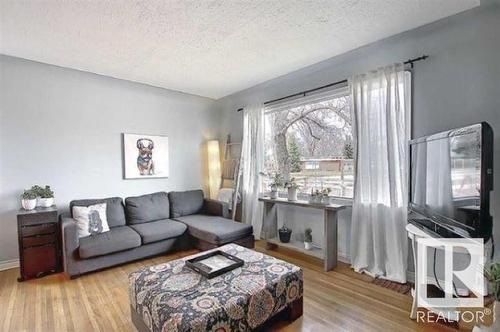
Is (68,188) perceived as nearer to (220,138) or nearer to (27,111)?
(27,111)

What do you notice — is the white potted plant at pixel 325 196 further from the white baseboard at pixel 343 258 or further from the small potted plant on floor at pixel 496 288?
the small potted plant on floor at pixel 496 288

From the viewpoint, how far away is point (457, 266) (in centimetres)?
230

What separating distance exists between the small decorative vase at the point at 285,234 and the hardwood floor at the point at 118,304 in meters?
0.65

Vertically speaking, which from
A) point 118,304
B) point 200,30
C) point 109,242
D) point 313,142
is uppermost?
point 200,30

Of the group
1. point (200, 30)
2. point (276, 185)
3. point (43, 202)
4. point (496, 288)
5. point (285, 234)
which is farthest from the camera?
point (276, 185)

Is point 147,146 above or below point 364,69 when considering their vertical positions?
below

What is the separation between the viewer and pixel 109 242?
2895 mm

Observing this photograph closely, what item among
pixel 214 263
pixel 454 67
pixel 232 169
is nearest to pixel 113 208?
pixel 232 169

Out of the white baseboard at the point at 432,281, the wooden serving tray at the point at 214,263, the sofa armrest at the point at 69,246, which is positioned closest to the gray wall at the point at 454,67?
the white baseboard at the point at 432,281

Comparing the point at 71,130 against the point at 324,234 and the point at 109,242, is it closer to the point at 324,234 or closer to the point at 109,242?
the point at 109,242

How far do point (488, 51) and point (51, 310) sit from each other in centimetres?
423

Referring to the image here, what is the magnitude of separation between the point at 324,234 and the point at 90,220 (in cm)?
276

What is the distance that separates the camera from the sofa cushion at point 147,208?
11.9 ft

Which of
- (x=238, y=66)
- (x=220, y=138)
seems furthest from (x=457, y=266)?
(x=220, y=138)
